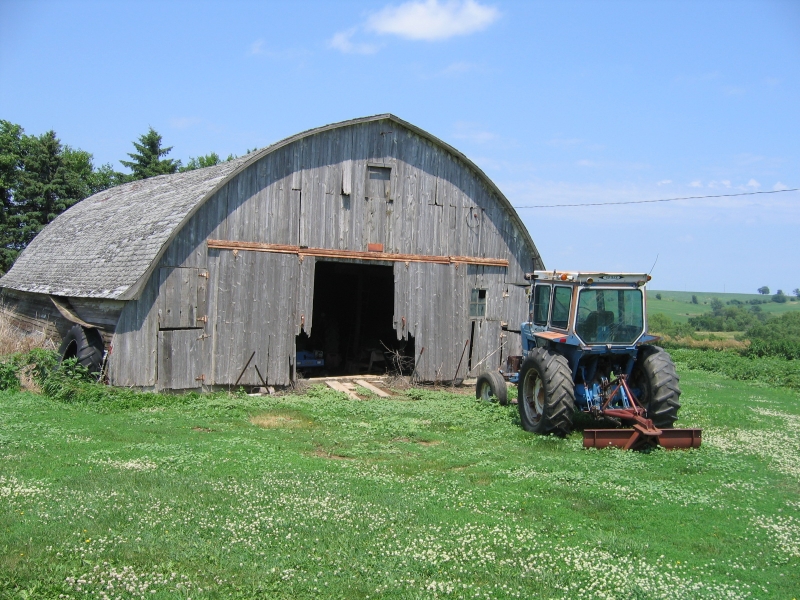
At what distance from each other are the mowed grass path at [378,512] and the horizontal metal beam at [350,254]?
15.7 feet

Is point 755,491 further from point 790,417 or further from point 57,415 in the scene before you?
point 57,415

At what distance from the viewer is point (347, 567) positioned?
6.36m

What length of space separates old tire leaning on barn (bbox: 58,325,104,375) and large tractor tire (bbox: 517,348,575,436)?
9.01m

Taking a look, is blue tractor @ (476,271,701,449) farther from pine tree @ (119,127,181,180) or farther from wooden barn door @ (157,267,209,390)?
pine tree @ (119,127,181,180)

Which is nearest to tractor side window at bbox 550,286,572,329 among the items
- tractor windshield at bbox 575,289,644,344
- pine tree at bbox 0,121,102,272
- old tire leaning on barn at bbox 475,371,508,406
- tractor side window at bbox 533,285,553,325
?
tractor side window at bbox 533,285,553,325

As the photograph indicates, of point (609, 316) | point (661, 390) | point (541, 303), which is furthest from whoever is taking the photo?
point (541, 303)

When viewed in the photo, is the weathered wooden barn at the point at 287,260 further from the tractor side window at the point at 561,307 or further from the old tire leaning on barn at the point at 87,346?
the tractor side window at the point at 561,307

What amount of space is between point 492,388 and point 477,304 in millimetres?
4436

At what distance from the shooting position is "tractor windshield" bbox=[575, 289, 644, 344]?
12102 millimetres

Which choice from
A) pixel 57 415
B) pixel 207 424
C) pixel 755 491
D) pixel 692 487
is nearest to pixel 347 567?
pixel 692 487

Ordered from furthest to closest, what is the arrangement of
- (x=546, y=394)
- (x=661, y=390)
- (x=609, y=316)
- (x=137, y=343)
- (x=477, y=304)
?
(x=477, y=304)
(x=137, y=343)
(x=609, y=316)
(x=546, y=394)
(x=661, y=390)

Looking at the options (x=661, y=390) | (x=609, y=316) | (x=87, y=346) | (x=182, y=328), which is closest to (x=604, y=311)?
(x=609, y=316)

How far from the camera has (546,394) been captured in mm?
11453

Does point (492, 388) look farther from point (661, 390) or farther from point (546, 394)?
point (661, 390)
